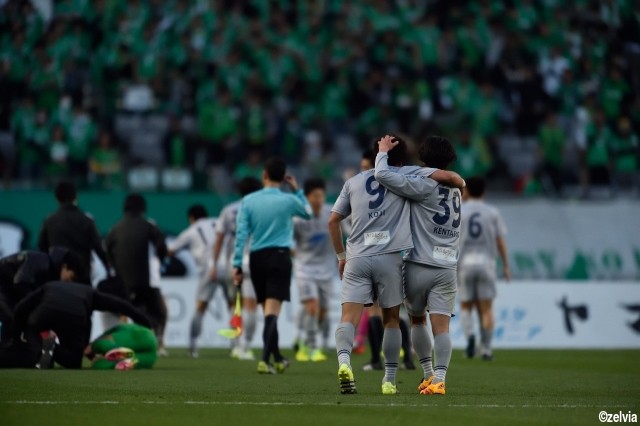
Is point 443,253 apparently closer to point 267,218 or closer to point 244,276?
point 267,218

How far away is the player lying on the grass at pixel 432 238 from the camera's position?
11102 mm

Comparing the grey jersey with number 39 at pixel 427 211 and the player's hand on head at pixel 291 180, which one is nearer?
the grey jersey with number 39 at pixel 427 211

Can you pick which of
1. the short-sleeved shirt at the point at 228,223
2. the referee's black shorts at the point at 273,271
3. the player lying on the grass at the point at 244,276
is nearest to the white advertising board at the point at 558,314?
the player lying on the grass at the point at 244,276

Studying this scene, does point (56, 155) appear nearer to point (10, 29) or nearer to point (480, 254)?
point (10, 29)

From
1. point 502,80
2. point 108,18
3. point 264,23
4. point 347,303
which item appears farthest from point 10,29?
point 347,303

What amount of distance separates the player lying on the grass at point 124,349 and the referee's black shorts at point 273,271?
1679 millimetres

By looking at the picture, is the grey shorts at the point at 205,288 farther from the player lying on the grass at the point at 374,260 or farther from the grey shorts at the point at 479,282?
the player lying on the grass at the point at 374,260

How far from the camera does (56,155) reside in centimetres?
2477

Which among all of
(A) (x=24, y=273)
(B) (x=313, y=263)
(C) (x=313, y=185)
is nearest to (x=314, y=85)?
(B) (x=313, y=263)

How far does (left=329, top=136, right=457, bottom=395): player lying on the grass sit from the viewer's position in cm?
1117

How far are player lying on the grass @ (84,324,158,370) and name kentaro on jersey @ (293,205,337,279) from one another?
4216 mm

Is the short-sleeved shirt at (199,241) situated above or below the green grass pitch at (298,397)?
above

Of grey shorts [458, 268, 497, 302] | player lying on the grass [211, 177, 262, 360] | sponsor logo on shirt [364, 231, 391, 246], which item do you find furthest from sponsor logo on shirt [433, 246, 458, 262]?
grey shorts [458, 268, 497, 302]

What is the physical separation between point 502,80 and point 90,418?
2104 centimetres
